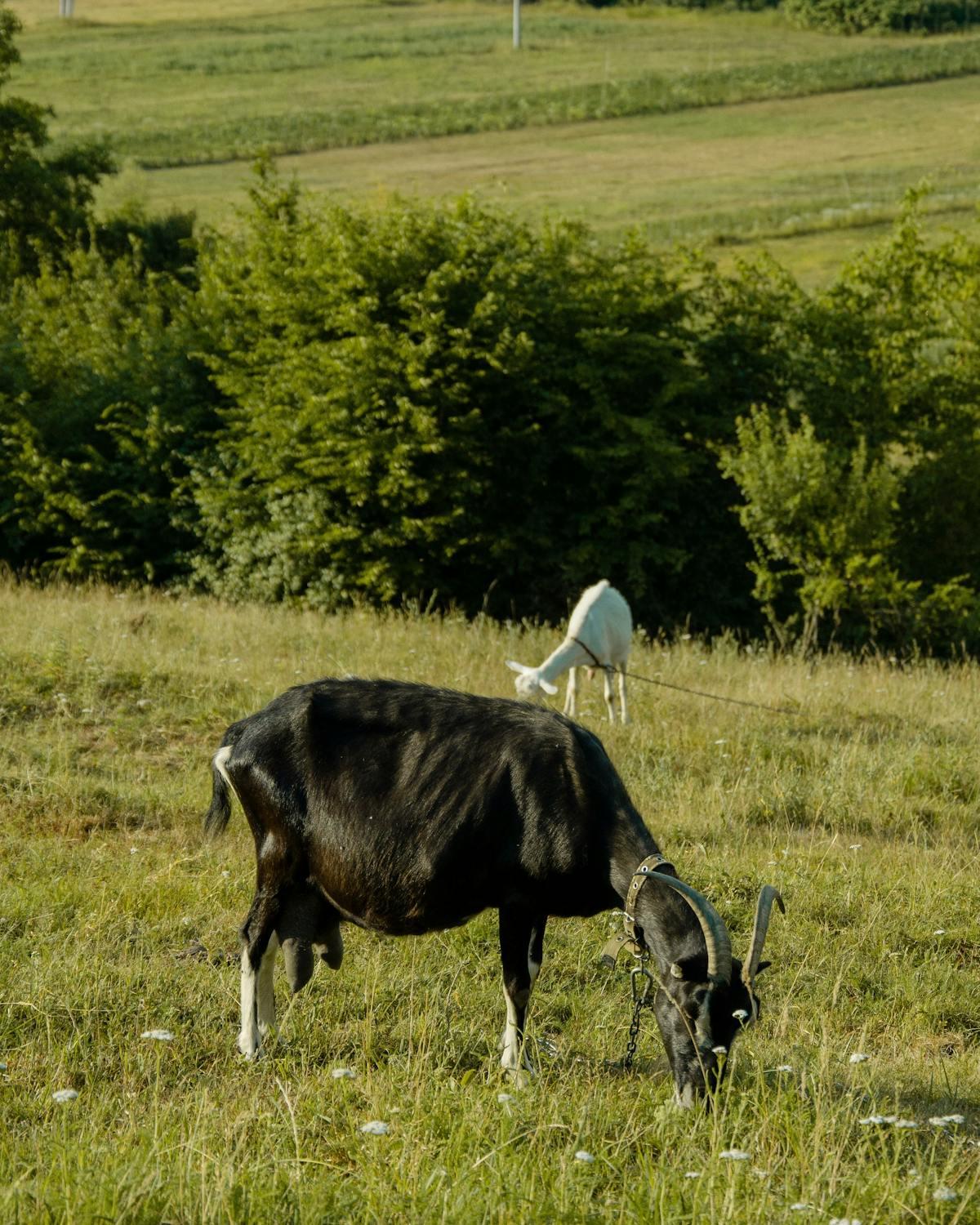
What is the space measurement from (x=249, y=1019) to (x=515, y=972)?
1080 millimetres

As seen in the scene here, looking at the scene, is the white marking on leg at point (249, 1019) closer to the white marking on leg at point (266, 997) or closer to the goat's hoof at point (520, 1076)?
the white marking on leg at point (266, 997)

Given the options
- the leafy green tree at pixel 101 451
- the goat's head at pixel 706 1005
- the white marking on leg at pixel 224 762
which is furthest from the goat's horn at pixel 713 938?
the leafy green tree at pixel 101 451

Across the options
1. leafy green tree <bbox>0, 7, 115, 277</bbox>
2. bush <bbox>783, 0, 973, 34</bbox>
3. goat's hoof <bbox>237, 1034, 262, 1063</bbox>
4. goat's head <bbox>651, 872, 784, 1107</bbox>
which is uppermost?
bush <bbox>783, 0, 973, 34</bbox>

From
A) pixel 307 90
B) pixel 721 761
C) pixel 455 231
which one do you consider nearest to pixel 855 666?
pixel 721 761

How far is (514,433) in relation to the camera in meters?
21.6

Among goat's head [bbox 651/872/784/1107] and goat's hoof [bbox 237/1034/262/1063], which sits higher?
goat's head [bbox 651/872/784/1107]

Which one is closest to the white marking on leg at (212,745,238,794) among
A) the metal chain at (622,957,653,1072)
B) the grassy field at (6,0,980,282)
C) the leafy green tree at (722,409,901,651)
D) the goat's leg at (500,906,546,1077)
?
the goat's leg at (500,906,546,1077)

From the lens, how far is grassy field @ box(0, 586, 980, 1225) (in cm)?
433

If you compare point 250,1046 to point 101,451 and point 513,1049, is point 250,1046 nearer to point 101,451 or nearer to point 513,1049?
point 513,1049

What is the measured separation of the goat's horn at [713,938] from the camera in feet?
16.4

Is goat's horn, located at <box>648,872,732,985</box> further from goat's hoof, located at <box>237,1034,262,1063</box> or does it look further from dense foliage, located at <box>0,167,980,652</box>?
dense foliage, located at <box>0,167,980,652</box>


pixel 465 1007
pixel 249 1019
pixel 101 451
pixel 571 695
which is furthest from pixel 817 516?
pixel 249 1019

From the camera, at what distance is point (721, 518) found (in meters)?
23.0

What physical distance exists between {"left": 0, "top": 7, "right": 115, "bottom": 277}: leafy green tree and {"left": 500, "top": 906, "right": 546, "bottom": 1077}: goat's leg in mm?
28066
